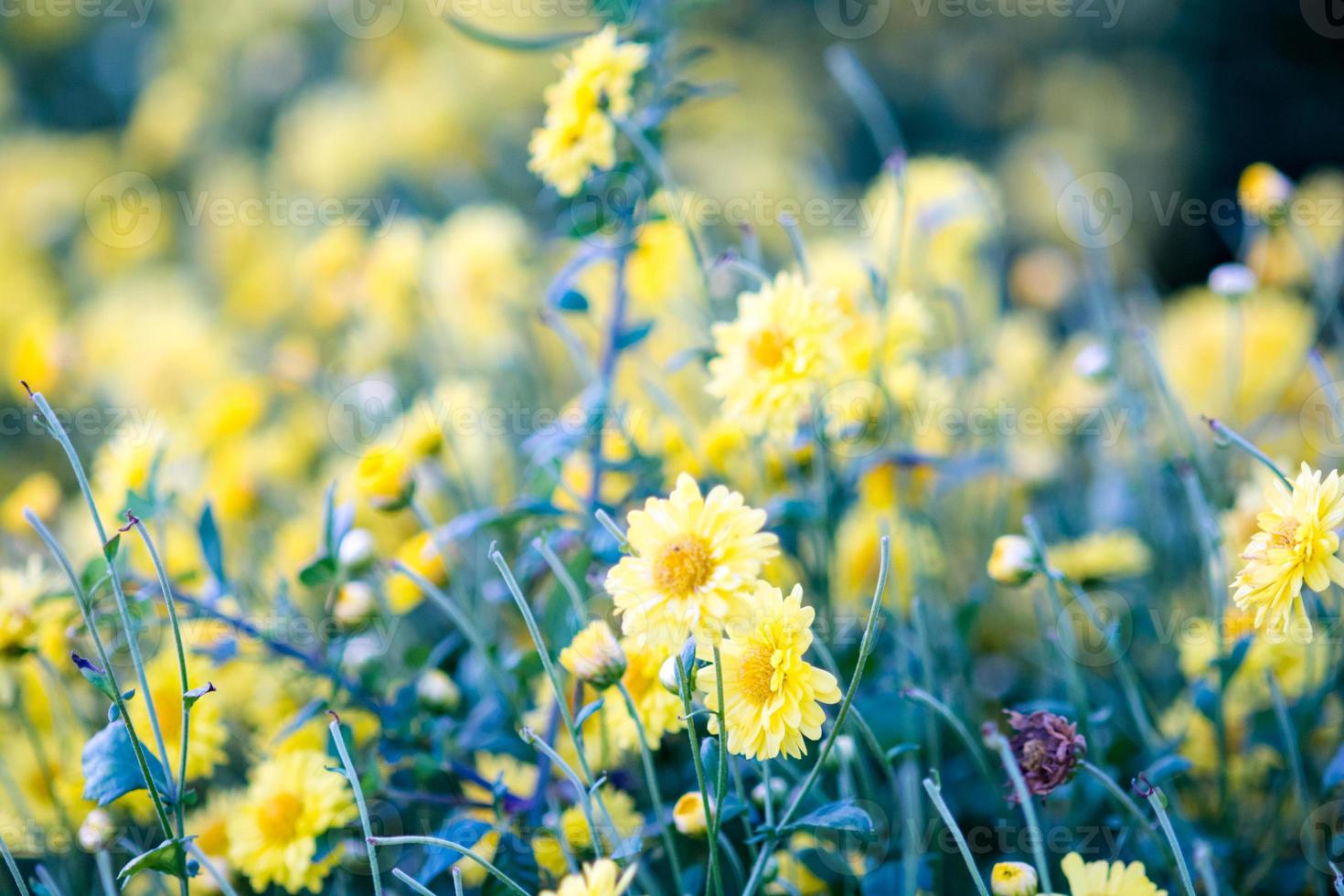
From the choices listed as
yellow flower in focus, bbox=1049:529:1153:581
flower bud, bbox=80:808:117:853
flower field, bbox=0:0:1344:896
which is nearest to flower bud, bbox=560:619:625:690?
flower field, bbox=0:0:1344:896

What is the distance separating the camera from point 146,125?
8.08ft

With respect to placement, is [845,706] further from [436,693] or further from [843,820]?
[436,693]

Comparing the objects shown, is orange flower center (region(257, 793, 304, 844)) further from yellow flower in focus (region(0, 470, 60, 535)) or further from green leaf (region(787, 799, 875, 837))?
yellow flower in focus (region(0, 470, 60, 535))

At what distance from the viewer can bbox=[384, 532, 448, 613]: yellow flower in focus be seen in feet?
3.24

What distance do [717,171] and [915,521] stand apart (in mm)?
1581

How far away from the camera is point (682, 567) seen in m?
0.59

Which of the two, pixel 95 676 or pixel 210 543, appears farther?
pixel 210 543

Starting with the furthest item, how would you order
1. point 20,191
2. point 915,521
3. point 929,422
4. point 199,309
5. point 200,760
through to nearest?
point 20,191 → point 199,309 → point 929,422 → point 915,521 → point 200,760

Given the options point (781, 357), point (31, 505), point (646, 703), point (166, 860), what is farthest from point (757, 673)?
point (31, 505)

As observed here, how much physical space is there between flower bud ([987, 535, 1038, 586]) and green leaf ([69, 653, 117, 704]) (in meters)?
0.62

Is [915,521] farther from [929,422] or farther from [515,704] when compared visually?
[515,704]

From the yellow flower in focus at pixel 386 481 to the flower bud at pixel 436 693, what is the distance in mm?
155

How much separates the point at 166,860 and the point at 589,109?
631 mm

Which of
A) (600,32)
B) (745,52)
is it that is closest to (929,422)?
(600,32)
